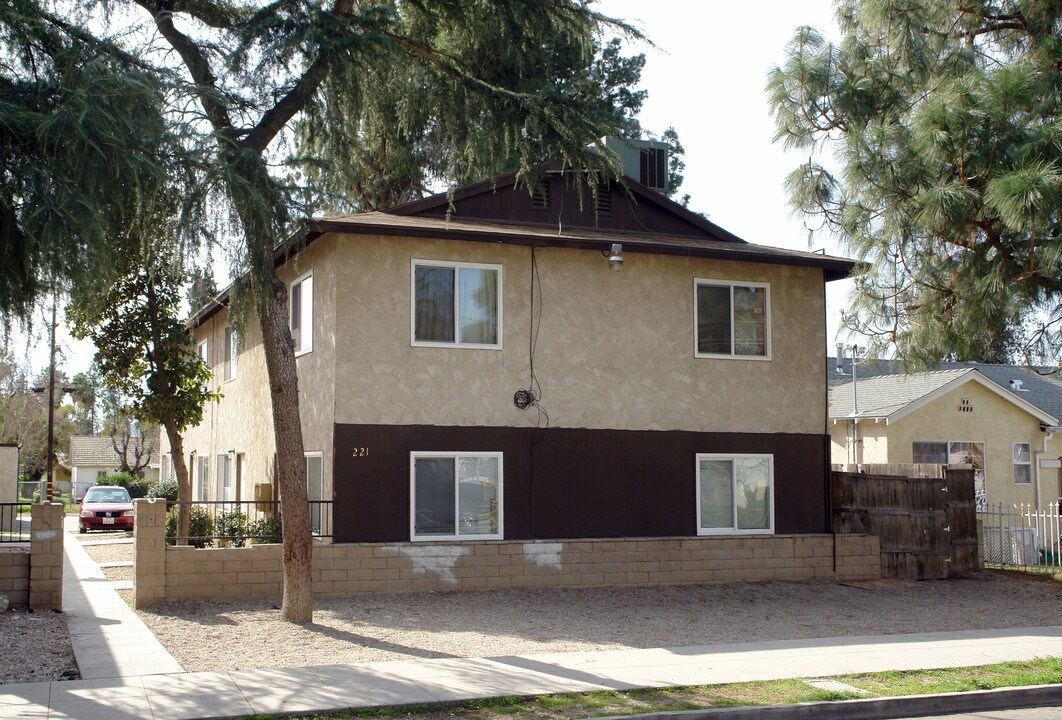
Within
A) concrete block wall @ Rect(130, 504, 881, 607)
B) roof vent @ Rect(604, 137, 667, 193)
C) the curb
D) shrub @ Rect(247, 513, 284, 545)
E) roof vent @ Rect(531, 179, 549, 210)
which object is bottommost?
the curb

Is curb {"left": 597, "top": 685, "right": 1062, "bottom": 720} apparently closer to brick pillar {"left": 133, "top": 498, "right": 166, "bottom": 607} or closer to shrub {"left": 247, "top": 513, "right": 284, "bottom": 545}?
brick pillar {"left": 133, "top": 498, "right": 166, "bottom": 607}

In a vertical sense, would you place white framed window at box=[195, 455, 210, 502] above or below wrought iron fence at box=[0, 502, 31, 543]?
above

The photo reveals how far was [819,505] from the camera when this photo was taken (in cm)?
1784

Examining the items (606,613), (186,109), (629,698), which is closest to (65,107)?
(186,109)

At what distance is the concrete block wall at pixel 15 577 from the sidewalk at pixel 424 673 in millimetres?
829

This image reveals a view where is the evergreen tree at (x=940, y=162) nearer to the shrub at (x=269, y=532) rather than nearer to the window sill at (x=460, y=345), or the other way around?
the window sill at (x=460, y=345)

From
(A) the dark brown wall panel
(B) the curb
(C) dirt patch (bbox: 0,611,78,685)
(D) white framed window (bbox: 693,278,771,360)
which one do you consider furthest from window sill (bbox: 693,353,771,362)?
(C) dirt patch (bbox: 0,611,78,685)

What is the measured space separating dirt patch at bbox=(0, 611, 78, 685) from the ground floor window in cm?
2035

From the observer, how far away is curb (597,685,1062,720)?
8.62 m

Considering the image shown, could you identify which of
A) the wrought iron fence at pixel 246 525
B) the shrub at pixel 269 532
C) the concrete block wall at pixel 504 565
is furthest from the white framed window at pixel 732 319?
the shrub at pixel 269 532

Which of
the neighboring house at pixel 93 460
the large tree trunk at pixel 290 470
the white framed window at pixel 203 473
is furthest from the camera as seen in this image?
the neighboring house at pixel 93 460

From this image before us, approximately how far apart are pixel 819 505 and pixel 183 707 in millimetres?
12134

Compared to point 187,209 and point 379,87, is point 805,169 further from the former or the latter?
point 187,209

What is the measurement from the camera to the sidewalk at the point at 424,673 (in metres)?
8.68
